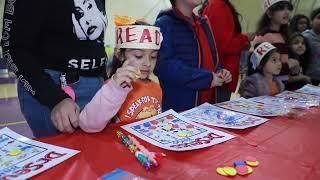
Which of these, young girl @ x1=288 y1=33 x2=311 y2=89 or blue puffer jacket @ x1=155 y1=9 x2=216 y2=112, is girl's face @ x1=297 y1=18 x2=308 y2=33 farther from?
blue puffer jacket @ x1=155 y1=9 x2=216 y2=112

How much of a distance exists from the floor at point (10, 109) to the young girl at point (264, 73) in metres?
1.72

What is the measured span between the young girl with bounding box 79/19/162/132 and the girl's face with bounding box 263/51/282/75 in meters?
0.89

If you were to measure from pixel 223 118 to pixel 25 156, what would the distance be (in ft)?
2.14

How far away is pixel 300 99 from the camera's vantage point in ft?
4.90

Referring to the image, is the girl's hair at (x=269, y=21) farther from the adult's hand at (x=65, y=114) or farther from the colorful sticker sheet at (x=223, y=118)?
the adult's hand at (x=65, y=114)

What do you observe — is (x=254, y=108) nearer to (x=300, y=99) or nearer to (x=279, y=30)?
(x=300, y=99)

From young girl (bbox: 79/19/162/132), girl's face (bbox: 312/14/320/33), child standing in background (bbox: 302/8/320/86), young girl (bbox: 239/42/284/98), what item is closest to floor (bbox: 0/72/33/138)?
young girl (bbox: 79/19/162/132)

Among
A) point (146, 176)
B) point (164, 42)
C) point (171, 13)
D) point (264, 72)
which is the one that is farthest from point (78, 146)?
point (264, 72)

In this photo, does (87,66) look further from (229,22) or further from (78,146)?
(229,22)

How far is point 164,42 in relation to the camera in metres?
1.53

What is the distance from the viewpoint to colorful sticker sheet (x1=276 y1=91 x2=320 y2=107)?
4.63ft

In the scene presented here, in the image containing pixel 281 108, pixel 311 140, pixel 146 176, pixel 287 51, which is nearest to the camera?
pixel 146 176

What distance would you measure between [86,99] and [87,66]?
0.11m

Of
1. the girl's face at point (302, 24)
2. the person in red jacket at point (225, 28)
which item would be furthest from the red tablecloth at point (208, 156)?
the girl's face at point (302, 24)
